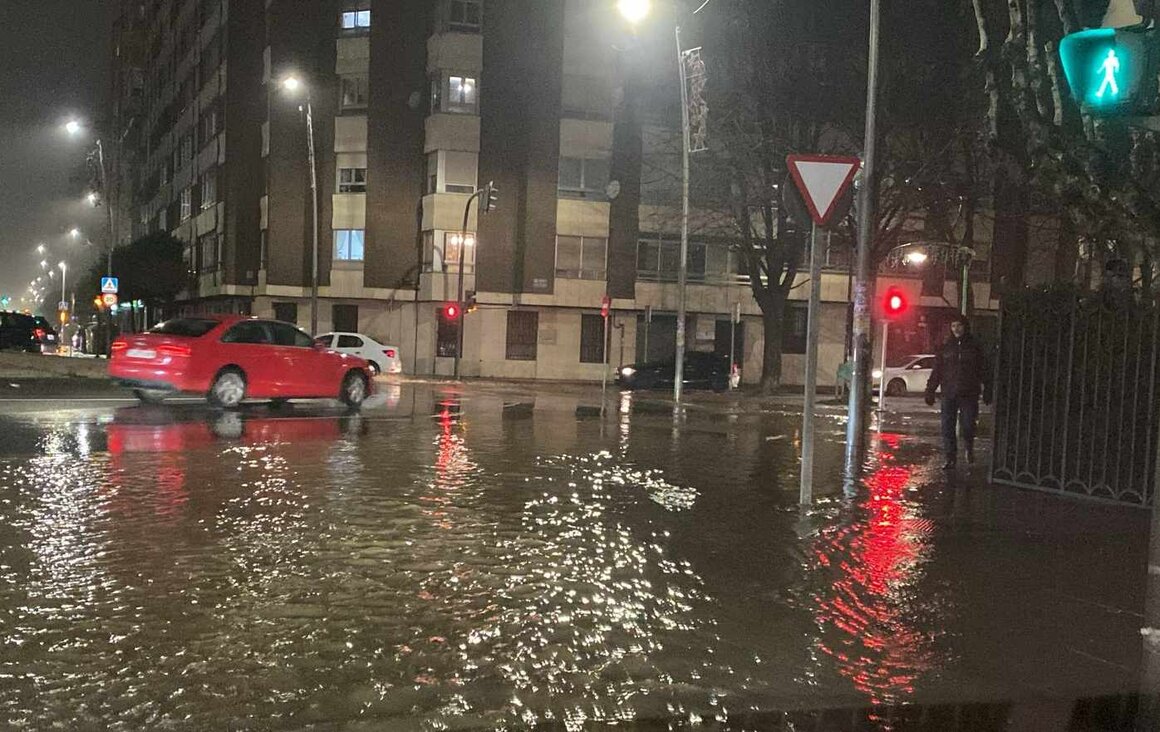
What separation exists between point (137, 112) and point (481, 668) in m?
77.6

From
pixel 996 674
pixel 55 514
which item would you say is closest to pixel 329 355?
pixel 55 514

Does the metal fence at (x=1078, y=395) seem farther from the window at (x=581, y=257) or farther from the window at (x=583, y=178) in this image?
the window at (x=583, y=178)

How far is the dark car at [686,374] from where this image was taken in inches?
1398

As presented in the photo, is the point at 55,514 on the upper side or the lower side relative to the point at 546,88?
lower

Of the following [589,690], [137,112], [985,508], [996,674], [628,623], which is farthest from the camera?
[137,112]

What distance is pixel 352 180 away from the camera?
41938 mm

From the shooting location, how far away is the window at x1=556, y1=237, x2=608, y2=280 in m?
41.4

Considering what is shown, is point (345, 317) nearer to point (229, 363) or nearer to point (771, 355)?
point (771, 355)

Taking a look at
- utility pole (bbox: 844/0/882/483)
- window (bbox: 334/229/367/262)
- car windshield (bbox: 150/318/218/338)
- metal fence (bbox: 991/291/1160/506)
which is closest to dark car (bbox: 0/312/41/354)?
window (bbox: 334/229/367/262)

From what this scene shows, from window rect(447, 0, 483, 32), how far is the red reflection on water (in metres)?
35.1

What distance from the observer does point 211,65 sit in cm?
4888

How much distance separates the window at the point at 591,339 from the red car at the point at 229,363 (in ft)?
78.1

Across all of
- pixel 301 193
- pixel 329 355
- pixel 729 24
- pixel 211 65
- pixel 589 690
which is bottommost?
pixel 589 690

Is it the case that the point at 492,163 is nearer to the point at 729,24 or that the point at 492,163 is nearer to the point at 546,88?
the point at 546,88
